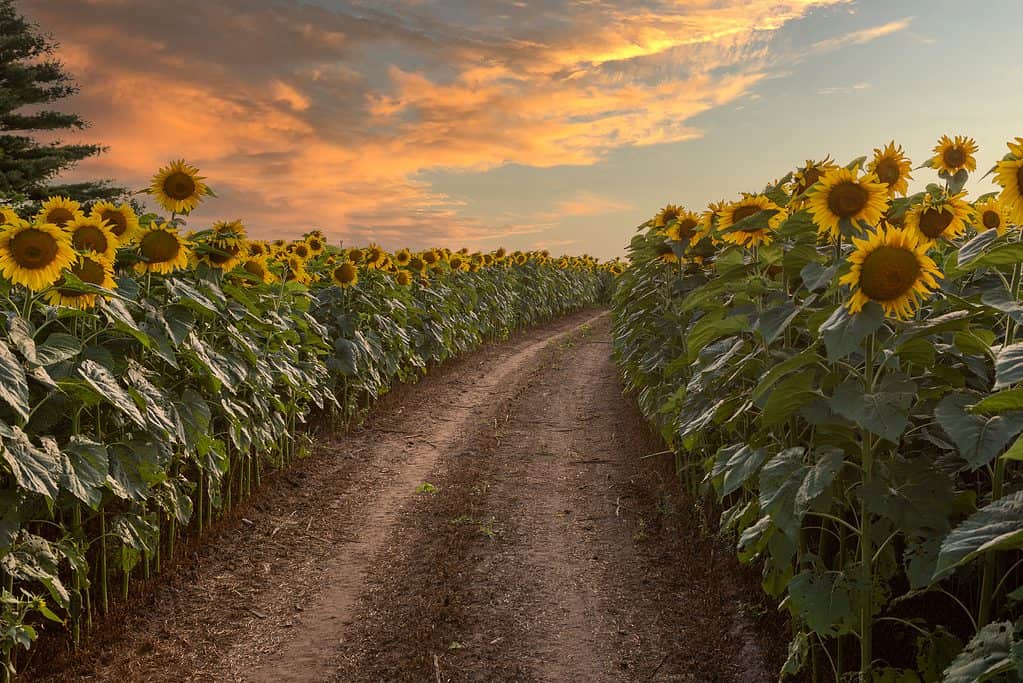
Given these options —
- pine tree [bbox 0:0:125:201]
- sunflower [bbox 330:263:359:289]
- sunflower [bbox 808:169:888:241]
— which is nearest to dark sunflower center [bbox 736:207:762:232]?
sunflower [bbox 808:169:888:241]

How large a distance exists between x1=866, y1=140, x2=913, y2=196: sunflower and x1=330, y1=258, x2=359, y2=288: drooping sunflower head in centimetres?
781

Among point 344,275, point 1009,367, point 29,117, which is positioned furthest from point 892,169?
point 29,117

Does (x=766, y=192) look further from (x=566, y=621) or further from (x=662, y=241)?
(x=566, y=621)

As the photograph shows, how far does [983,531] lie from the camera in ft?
9.29

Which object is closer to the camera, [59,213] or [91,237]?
[91,237]

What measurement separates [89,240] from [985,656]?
19.6ft

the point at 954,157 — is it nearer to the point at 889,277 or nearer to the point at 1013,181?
the point at 1013,181

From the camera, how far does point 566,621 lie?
644 centimetres

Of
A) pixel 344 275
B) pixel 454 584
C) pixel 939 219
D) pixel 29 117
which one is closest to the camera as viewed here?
pixel 939 219

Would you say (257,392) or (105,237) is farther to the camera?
(257,392)

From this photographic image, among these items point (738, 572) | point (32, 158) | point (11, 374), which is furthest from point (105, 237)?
point (32, 158)

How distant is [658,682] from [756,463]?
2.06 m

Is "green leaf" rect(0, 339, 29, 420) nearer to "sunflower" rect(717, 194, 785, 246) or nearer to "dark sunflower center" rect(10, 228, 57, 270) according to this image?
"dark sunflower center" rect(10, 228, 57, 270)

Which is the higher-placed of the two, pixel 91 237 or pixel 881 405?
pixel 91 237
